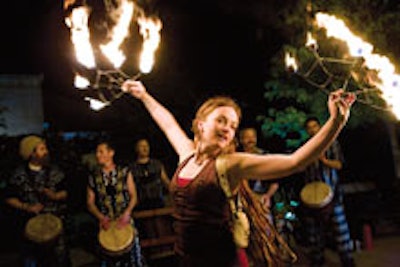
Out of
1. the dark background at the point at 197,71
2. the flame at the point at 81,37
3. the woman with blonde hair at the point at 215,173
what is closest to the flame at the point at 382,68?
the woman with blonde hair at the point at 215,173

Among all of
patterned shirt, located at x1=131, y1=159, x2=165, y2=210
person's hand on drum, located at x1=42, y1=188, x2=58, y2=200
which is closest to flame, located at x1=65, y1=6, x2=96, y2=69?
person's hand on drum, located at x1=42, y1=188, x2=58, y2=200

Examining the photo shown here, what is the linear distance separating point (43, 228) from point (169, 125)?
9.21ft

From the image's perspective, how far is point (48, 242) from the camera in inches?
205

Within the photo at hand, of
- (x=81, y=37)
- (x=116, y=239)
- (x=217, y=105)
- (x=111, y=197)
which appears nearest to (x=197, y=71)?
(x=111, y=197)

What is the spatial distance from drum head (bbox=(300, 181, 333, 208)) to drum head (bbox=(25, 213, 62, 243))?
10.5ft

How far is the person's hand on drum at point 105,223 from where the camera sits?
5401 mm

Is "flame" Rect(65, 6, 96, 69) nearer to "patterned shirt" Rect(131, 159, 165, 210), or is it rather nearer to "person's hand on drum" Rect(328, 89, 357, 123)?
"person's hand on drum" Rect(328, 89, 357, 123)

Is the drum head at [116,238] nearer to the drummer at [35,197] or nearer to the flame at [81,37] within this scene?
the drummer at [35,197]

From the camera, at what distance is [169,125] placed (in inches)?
129

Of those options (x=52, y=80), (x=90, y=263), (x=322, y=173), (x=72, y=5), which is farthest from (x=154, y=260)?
(x=52, y=80)

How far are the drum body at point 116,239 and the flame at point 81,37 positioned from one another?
2.34m

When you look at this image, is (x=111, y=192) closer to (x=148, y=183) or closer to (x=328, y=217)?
(x=148, y=183)

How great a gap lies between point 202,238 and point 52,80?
12452mm

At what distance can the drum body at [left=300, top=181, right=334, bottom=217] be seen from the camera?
5826mm
